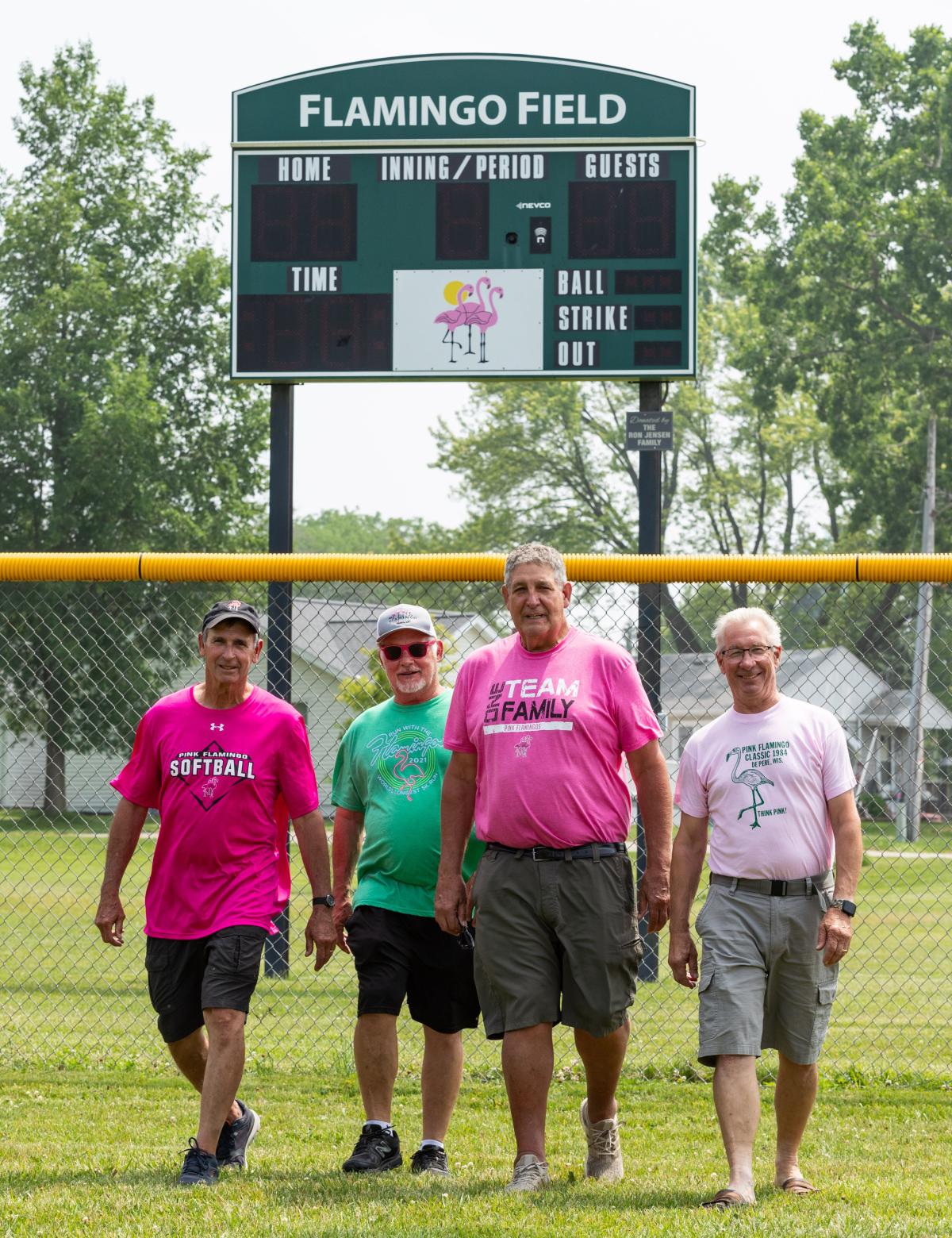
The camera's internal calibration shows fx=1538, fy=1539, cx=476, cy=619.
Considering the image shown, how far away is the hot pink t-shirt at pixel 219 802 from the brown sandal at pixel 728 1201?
164cm

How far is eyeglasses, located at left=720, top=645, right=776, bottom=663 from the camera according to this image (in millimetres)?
4812

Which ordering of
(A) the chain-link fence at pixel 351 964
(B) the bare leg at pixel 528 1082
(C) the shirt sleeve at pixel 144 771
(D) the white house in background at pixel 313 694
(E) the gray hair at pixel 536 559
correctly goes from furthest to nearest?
(D) the white house in background at pixel 313 694 → (A) the chain-link fence at pixel 351 964 → (C) the shirt sleeve at pixel 144 771 → (E) the gray hair at pixel 536 559 → (B) the bare leg at pixel 528 1082

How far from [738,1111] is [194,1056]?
1860 mm

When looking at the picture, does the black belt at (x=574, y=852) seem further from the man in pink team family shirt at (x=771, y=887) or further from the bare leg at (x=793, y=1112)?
the bare leg at (x=793, y=1112)

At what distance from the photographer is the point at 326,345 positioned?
31.0 ft

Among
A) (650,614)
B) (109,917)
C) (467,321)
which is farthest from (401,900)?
(467,321)

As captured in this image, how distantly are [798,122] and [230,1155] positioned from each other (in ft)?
125

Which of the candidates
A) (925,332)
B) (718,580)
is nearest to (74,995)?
(718,580)

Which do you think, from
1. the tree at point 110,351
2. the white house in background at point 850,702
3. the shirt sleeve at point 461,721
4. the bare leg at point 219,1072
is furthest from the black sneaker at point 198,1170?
the tree at point 110,351

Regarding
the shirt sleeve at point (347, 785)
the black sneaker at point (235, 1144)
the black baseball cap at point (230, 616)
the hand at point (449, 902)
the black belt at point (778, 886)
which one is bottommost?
the black sneaker at point (235, 1144)

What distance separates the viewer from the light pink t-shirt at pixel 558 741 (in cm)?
477

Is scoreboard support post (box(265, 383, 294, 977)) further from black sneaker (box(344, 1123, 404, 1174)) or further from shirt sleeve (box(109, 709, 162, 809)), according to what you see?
black sneaker (box(344, 1123, 404, 1174))

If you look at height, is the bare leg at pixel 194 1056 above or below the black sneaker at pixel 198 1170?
above

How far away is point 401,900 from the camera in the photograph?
203 inches
